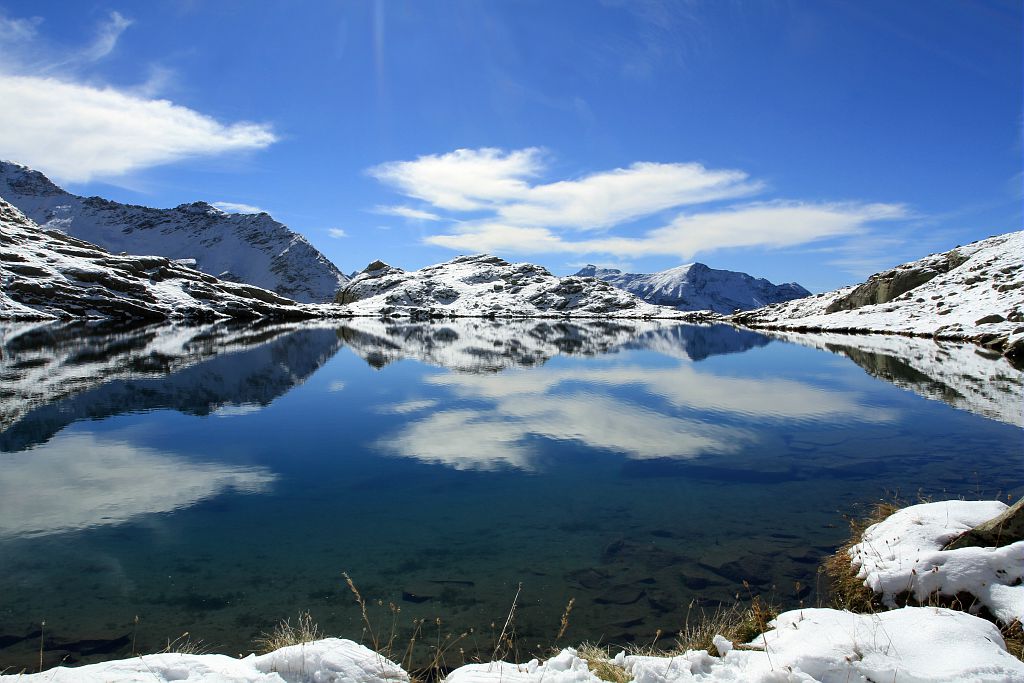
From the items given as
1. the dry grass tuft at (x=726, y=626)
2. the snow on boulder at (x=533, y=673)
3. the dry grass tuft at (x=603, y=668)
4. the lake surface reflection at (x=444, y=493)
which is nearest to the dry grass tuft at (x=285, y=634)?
the lake surface reflection at (x=444, y=493)

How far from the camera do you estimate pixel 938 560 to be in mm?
9992

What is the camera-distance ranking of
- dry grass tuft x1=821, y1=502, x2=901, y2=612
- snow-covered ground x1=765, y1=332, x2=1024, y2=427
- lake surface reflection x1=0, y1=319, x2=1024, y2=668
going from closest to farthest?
1. dry grass tuft x1=821, y1=502, x2=901, y2=612
2. lake surface reflection x1=0, y1=319, x2=1024, y2=668
3. snow-covered ground x1=765, y1=332, x2=1024, y2=427

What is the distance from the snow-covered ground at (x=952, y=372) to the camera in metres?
31.6

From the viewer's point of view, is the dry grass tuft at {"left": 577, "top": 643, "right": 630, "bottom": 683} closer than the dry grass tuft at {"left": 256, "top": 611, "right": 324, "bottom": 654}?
Yes

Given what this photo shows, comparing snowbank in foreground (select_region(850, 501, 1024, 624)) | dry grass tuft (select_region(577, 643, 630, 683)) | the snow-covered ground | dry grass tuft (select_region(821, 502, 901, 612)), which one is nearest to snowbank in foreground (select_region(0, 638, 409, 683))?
dry grass tuft (select_region(577, 643, 630, 683))

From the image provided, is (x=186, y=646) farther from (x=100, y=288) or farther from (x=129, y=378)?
(x=100, y=288)

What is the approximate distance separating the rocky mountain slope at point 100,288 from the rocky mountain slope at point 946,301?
153385mm

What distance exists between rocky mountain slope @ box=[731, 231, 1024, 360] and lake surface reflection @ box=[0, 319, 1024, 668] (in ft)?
144

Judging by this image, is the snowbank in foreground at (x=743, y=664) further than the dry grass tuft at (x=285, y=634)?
No

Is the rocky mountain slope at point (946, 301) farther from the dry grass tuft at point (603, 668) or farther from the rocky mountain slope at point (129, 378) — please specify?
the rocky mountain slope at point (129, 378)

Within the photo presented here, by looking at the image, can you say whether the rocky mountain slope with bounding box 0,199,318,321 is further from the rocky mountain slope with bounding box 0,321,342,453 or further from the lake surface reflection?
the lake surface reflection

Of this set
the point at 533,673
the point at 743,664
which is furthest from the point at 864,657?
the point at 533,673

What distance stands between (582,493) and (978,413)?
25.3 m

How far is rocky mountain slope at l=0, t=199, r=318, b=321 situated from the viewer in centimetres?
12838
